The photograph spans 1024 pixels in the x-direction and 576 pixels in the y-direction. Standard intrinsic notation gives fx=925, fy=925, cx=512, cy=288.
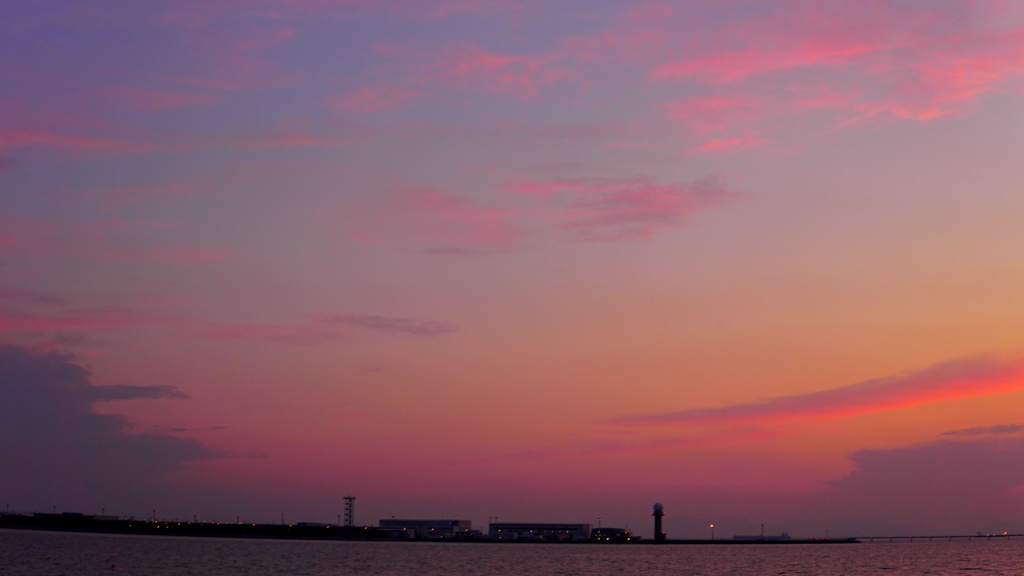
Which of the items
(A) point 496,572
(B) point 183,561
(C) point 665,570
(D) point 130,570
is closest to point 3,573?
(D) point 130,570

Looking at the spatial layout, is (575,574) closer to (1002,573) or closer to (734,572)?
(734,572)

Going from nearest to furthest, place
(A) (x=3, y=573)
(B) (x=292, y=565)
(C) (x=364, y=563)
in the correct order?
(A) (x=3, y=573)
(B) (x=292, y=565)
(C) (x=364, y=563)

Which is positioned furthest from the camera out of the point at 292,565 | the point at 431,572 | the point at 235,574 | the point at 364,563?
the point at 364,563

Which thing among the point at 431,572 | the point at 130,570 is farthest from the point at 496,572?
the point at 130,570

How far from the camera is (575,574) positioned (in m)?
170

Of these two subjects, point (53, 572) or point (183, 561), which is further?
point (183, 561)

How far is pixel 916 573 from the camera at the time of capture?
192 metres

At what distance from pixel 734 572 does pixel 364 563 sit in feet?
248

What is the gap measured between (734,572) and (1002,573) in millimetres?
55854

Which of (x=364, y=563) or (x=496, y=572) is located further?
(x=364, y=563)

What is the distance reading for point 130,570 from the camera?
513 feet

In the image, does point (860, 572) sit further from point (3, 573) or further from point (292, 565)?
point (3, 573)

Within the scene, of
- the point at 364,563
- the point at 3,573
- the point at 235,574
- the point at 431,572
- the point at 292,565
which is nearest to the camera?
the point at 3,573

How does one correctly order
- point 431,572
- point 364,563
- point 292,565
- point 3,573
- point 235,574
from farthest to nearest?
point 364,563
point 292,565
point 431,572
point 235,574
point 3,573
